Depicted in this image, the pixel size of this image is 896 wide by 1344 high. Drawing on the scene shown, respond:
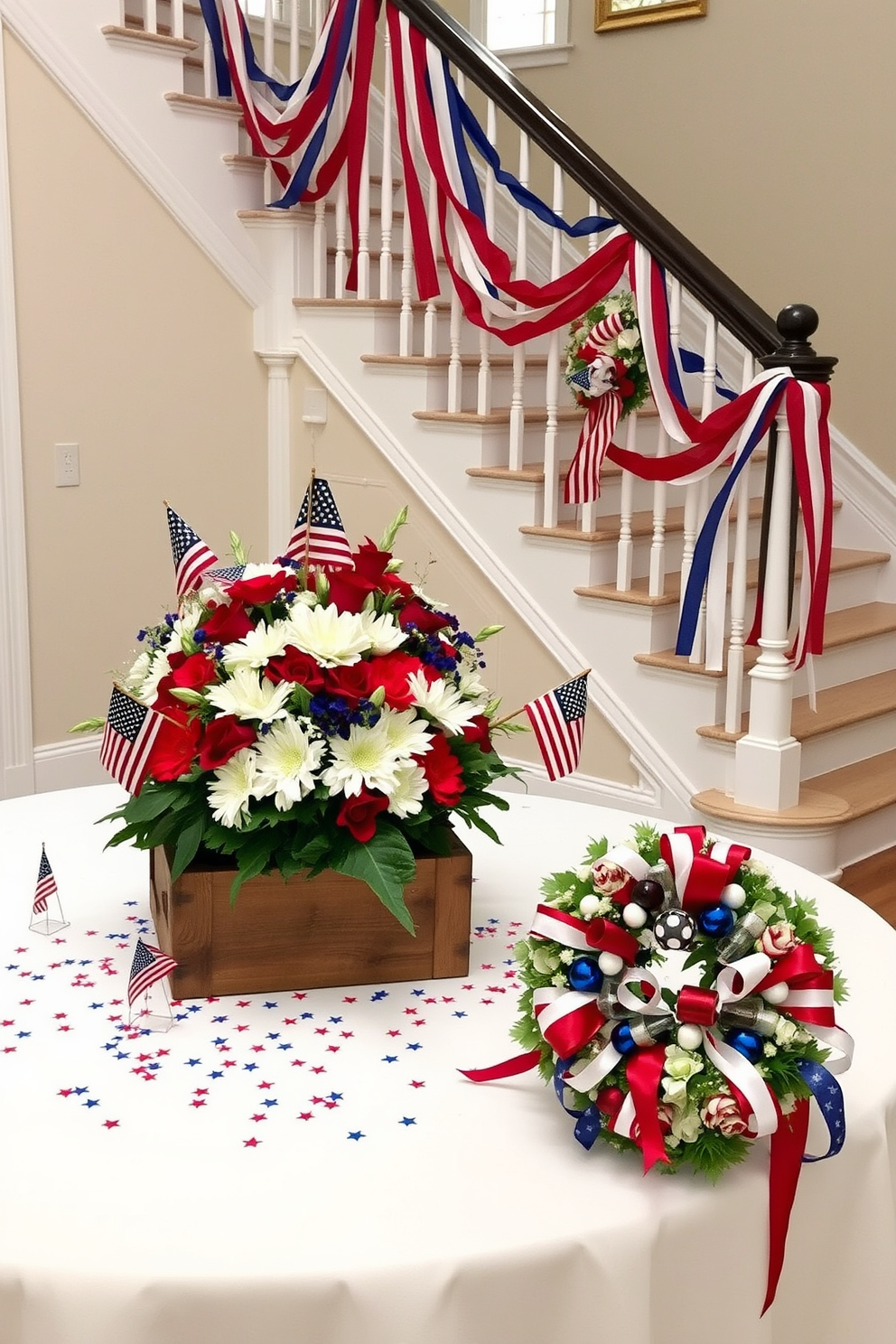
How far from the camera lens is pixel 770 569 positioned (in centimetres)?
329

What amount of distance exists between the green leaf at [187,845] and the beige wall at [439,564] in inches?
94.5

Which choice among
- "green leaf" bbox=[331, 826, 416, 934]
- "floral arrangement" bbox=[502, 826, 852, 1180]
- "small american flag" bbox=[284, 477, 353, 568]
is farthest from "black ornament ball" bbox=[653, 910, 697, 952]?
"small american flag" bbox=[284, 477, 353, 568]

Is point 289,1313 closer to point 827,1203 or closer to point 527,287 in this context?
point 827,1203

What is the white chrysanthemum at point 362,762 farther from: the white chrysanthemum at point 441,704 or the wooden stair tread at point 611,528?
the wooden stair tread at point 611,528

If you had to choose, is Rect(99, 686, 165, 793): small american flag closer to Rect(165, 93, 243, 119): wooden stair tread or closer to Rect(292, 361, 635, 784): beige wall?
Rect(292, 361, 635, 784): beige wall

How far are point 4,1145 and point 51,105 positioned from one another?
3359mm

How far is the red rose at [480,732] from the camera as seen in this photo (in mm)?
1517

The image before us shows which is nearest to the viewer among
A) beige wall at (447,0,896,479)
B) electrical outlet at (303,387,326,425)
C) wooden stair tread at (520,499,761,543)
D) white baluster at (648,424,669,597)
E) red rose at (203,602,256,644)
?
red rose at (203,602,256,644)

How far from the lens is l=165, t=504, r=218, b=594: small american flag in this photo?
1670 mm

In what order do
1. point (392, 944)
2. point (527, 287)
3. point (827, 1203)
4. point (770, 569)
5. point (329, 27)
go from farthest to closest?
point (329, 27) < point (527, 287) < point (770, 569) < point (392, 944) < point (827, 1203)

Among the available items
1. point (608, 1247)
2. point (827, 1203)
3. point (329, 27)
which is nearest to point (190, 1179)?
point (608, 1247)

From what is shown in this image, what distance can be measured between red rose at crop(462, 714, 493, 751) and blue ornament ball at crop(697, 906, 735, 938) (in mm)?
414

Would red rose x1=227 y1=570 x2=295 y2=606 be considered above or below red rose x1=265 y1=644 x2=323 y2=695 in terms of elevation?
above

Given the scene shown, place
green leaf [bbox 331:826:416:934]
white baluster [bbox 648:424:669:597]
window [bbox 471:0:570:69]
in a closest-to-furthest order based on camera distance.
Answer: green leaf [bbox 331:826:416:934] → white baluster [bbox 648:424:669:597] → window [bbox 471:0:570:69]
